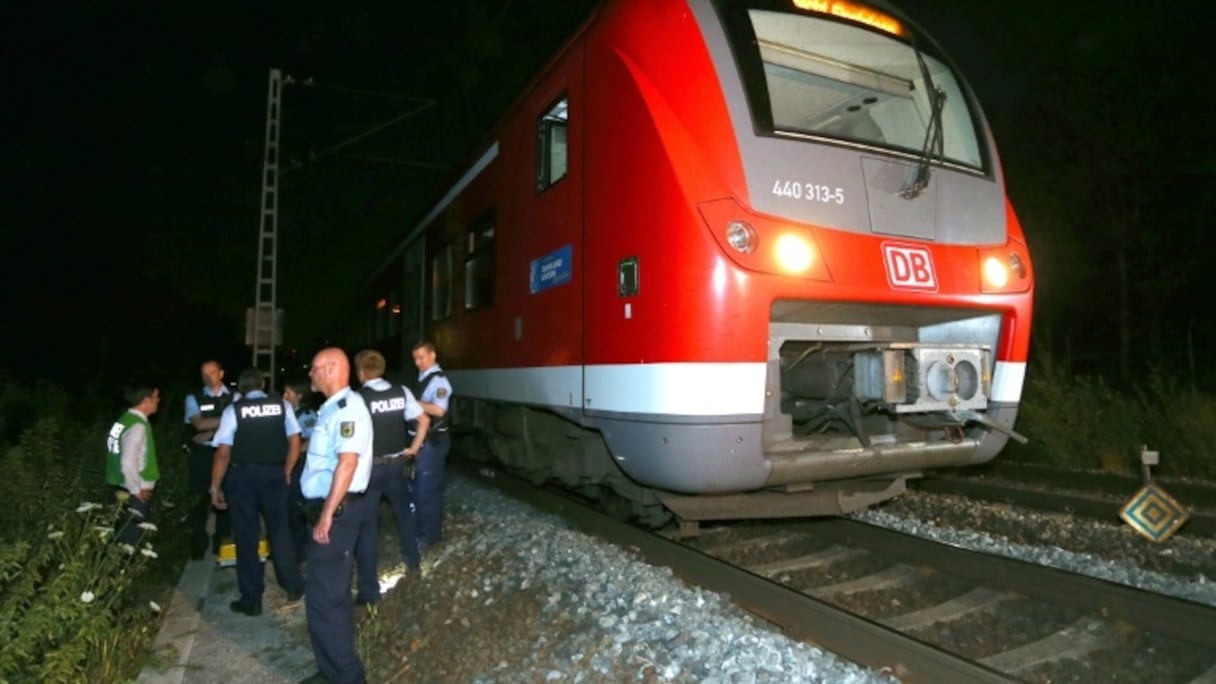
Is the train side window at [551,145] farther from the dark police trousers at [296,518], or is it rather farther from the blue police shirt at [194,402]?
the blue police shirt at [194,402]

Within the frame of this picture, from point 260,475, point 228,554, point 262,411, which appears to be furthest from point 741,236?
point 228,554

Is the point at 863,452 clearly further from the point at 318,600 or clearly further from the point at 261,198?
the point at 261,198

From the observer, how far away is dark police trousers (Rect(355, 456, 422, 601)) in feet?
15.4

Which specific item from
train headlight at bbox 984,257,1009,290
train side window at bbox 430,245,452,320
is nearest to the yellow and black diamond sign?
train headlight at bbox 984,257,1009,290

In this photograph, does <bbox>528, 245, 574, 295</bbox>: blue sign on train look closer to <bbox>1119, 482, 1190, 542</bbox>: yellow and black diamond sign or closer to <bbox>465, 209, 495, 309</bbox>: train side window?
<bbox>465, 209, 495, 309</bbox>: train side window

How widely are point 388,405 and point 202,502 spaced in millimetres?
2302

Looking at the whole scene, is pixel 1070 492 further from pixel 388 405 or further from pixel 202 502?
pixel 202 502

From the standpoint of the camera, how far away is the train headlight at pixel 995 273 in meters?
5.08

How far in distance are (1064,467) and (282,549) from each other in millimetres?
8825

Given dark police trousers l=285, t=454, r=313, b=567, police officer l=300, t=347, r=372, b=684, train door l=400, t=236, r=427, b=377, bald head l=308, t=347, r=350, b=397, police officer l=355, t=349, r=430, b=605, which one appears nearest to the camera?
police officer l=300, t=347, r=372, b=684

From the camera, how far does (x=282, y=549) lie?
5582 mm

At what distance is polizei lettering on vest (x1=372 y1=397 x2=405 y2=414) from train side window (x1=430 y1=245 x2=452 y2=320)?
2580mm

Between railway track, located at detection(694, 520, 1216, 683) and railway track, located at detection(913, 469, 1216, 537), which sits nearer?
railway track, located at detection(694, 520, 1216, 683)

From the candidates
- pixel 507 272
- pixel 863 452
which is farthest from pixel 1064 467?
pixel 507 272
